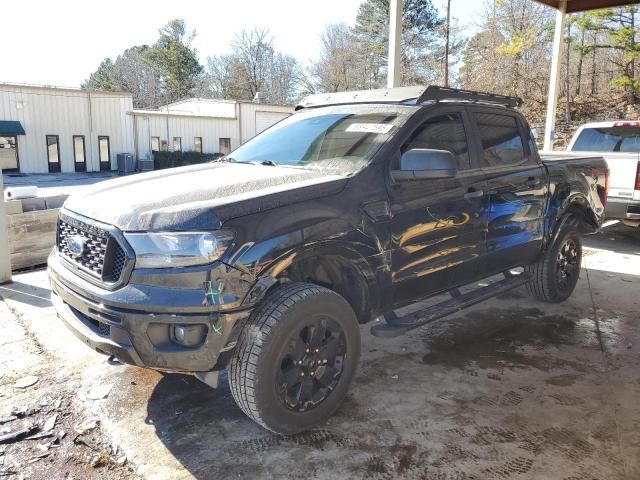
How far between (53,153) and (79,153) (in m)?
1.37

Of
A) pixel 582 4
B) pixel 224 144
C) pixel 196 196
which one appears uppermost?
pixel 582 4

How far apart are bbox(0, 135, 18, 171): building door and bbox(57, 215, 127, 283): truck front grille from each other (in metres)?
27.5

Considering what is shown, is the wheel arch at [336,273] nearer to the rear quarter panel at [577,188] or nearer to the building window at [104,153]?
the rear quarter panel at [577,188]

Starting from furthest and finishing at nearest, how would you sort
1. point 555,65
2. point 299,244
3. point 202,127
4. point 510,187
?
point 202,127, point 555,65, point 510,187, point 299,244

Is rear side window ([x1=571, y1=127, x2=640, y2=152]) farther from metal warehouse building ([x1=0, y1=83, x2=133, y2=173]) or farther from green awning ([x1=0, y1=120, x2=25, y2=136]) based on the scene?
metal warehouse building ([x1=0, y1=83, x2=133, y2=173])

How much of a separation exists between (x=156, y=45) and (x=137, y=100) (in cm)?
611

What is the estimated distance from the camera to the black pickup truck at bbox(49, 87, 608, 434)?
2.54 metres

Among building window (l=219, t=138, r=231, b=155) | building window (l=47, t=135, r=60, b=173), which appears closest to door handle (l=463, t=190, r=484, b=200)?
building window (l=47, t=135, r=60, b=173)

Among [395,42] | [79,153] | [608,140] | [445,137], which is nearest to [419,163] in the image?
[445,137]

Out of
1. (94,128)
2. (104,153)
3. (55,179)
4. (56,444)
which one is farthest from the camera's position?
(104,153)

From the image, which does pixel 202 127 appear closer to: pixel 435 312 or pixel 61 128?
pixel 61 128

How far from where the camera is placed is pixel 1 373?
368 centimetres

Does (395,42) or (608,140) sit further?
(608,140)

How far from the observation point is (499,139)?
4.43 m
